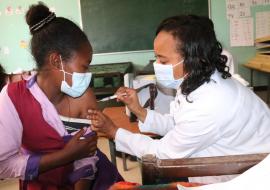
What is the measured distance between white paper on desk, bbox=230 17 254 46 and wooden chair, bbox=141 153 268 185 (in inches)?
168

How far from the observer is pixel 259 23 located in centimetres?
470

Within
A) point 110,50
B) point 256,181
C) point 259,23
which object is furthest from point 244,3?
point 256,181

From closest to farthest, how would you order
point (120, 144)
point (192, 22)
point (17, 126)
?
point (17, 126) < point (192, 22) < point (120, 144)

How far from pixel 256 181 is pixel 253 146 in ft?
1.95

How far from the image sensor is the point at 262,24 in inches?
185

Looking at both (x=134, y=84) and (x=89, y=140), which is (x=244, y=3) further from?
(x=89, y=140)

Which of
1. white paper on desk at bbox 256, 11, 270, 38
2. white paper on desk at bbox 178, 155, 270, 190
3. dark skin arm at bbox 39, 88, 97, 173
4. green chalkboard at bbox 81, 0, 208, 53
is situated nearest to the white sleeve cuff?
dark skin arm at bbox 39, 88, 97, 173

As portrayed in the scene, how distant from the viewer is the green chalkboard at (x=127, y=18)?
4625 millimetres

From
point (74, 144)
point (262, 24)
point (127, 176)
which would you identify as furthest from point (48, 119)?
point (262, 24)

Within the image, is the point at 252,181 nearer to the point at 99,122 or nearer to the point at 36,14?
the point at 99,122

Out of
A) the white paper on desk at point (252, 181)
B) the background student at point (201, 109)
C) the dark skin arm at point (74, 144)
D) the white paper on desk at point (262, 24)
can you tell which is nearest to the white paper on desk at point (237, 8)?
the white paper on desk at point (262, 24)

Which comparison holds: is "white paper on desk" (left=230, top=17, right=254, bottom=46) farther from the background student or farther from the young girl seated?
the young girl seated

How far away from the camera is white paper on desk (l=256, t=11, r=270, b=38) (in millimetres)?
4668

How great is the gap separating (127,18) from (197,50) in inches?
144
